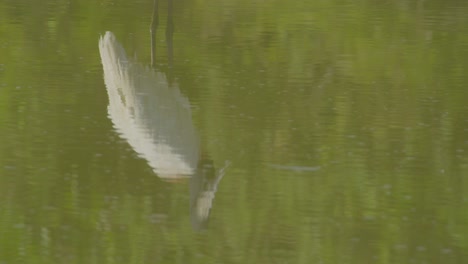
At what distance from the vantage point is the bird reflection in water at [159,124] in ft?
19.3

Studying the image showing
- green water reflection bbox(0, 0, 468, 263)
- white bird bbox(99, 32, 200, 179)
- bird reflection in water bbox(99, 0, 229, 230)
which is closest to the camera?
green water reflection bbox(0, 0, 468, 263)

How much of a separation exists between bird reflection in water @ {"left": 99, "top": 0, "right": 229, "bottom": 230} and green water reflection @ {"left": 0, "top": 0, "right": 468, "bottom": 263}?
0.02 metres

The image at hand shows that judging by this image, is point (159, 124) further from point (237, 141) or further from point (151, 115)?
point (237, 141)

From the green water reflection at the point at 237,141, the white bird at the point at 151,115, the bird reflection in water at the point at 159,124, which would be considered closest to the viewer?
the green water reflection at the point at 237,141

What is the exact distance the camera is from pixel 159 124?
6629mm

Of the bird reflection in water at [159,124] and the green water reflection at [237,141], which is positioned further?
the bird reflection in water at [159,124]

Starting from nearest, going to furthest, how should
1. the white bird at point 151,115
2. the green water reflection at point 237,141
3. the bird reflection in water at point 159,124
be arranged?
1. the green water reflection at point 237,141
2. the bird reflection in water at point 159,124
3. the white bird at point 151,115

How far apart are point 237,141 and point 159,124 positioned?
0.49 meters

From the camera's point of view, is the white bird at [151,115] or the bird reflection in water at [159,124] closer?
the bird reflection in water at [159,124]

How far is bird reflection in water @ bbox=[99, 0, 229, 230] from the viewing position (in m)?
5.90

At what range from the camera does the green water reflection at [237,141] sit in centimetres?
520

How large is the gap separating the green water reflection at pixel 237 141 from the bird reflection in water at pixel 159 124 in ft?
0.05

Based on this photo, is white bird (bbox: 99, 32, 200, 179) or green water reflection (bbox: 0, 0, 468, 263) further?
white bird (bbox: 99, 32, 200, 179)

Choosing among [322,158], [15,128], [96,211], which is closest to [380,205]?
[322,158]
